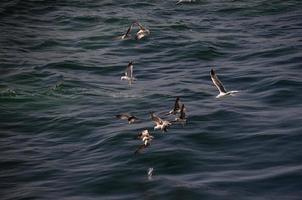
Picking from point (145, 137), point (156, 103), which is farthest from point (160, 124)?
point (156, 103)

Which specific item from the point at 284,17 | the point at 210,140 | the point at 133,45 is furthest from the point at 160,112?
the point at 284,17

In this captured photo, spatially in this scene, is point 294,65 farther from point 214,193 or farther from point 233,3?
point 233,3

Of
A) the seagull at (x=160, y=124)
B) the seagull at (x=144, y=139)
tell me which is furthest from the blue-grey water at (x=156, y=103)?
the seagull at (x=160, y=124)

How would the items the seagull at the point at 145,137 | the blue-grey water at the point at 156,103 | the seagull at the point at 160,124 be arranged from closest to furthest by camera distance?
the blue-grey water at the point at 156,103, the seagull at the point at 145,137, the seagull at the point at 160,124

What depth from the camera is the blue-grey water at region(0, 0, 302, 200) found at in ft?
62.1

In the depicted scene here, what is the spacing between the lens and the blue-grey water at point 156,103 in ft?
62.1

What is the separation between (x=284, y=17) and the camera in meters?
42.5

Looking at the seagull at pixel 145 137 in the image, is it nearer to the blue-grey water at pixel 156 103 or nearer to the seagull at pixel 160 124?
the blue-grey water at pixel 156 103

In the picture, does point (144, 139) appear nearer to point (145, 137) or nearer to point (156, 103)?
point (145, 137)

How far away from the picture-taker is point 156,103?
2670 centimetres

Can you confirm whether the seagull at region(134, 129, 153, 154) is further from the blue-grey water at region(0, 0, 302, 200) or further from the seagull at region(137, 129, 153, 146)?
the blue-grey water at region(0, 0, 302, 200)

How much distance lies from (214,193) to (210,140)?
4.22 meters

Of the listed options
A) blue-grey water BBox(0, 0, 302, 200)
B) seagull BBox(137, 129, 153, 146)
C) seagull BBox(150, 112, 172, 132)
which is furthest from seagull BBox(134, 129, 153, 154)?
seagull BBox(150, 112, 172, 132)

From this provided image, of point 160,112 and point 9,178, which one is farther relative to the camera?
point 160,112
